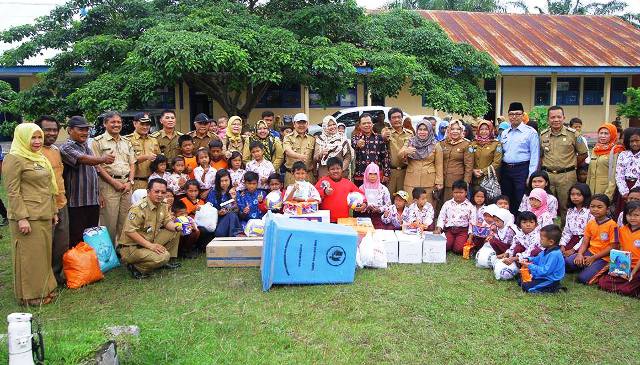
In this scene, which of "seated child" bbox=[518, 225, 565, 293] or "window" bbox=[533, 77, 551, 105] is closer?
"seated child" bbox=[518, 225, 565, 293]

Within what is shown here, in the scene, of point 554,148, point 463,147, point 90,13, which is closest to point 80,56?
point 90,13

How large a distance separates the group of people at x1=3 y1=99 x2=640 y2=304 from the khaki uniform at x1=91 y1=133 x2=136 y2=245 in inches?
0.5

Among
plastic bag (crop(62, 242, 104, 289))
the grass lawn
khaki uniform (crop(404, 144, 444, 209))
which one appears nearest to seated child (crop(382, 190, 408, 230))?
Answer: khaki uniform (crop(404, 144, 444, 209))

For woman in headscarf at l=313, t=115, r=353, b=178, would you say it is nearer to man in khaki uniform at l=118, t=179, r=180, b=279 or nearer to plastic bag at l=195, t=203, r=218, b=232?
plastic bag at l=195, t=203, r=218, b=232

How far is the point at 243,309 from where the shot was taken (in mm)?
4645

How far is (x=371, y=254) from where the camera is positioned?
5.78 m

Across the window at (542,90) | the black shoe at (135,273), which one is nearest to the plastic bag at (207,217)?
the black shoe at (135,273)

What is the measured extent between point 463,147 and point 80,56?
28.9 ft

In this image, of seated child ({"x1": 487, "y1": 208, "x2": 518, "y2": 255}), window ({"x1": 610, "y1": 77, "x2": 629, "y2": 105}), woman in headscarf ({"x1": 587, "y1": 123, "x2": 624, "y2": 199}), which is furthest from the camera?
window ({"x1": 610, "y1": 77, "x2": 629, "y2": 105})

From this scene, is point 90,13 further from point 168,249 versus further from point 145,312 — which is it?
point 145,312

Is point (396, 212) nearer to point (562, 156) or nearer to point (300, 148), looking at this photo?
point (300, 148)

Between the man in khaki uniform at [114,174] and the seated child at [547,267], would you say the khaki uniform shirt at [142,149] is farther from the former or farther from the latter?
the seated child at [547,267]

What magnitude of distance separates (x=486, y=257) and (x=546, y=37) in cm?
1862

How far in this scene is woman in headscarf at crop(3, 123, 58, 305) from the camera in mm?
4539
